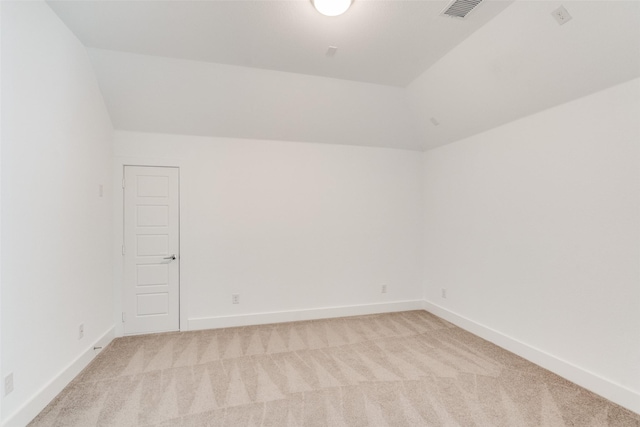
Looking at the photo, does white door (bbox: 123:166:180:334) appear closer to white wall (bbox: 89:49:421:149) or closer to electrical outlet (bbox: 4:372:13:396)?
white wall (bbox: 89:49:421:149)

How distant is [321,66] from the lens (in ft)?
10.9

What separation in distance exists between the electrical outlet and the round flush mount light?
11.3 feet

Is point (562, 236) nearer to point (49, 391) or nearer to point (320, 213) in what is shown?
point (320, 213)

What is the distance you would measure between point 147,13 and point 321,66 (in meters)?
1.72

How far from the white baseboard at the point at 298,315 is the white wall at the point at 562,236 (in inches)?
35.7

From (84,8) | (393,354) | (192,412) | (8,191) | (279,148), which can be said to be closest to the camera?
(8,191)

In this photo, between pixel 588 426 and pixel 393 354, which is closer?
pixel 588 426

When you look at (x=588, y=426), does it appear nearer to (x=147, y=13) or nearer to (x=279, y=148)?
(x=279, y=148)

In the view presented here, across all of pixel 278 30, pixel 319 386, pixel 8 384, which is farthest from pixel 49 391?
pixel 278 30

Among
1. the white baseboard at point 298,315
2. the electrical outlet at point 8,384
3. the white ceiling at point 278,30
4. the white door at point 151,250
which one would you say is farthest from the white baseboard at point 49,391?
the white ceiling at point 278,30

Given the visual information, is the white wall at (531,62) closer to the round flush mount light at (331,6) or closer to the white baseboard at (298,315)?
the round flush mount light at (331,6)

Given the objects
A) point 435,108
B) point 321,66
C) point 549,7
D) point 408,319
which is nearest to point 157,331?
point 408,319

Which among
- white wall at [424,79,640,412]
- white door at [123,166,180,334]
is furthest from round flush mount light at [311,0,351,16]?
white door at [123,166,180,334]

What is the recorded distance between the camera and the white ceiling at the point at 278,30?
93.9 inches
